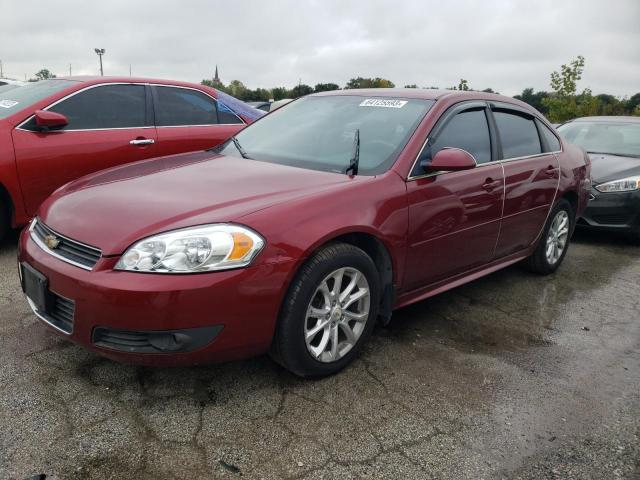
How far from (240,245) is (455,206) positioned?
153 cm

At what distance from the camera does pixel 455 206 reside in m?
3.32

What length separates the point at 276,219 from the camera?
245cm

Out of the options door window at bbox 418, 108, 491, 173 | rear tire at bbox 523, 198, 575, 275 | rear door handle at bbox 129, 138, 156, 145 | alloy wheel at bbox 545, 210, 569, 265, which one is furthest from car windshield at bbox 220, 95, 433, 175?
alloy wheel at bbox 545, 210, 569, 265

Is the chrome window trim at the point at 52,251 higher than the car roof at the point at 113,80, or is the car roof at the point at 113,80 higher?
the car roof at the point at 113,80

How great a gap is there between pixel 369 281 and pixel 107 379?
1379 mm

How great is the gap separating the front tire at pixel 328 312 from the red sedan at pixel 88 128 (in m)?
2.87

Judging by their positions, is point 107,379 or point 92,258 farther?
point 107,379

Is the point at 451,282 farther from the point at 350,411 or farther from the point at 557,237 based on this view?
the point at 557,237

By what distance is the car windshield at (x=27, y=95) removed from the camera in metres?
4.48

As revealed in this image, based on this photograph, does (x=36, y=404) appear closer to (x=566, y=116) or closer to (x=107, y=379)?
(x=107, y=379)

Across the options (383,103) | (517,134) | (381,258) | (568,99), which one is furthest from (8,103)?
(568,99)

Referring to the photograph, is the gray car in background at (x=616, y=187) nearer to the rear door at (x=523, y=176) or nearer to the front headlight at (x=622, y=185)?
Answer: the front headlight at (x=622, y=185)

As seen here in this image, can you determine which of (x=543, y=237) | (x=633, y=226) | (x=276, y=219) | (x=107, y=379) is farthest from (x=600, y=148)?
(x=107, y=379)

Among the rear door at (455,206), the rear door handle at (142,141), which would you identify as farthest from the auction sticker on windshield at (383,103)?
the rear door handle at (142,141)
